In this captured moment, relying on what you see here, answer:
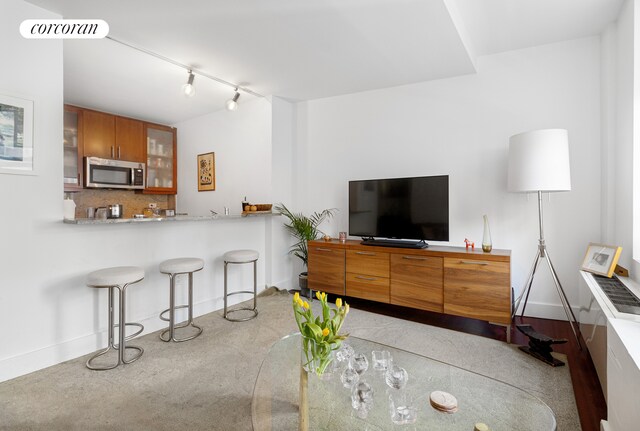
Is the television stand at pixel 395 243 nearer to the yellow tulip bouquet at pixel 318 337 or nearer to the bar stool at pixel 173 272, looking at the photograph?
the bar stool at pixel 173 272

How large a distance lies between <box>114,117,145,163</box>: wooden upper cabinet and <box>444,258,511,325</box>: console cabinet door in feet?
15.7

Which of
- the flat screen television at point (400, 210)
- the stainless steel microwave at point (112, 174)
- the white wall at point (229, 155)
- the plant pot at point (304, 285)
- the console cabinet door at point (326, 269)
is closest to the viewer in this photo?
the flat screen television at point (400, 210)

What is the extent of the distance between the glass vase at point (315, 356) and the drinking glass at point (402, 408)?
0.31m

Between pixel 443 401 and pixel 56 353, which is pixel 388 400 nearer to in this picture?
pixel 443 401

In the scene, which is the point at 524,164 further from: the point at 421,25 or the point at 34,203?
the point at 34,203

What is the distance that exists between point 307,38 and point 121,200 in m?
4.14

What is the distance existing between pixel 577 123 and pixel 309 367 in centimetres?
328

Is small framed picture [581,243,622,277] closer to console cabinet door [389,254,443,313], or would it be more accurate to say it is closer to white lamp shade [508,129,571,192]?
white lamp shade [508,129,571,192]

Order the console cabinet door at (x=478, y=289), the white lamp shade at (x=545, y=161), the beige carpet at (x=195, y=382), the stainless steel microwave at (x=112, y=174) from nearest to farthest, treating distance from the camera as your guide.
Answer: the beige carpet at (x=195, y=382) → the white lamp shade at (x=545, y=161) → the console cabinet door at (x=478, y=289) → the stainless steel microwave at (x=112, y=174)

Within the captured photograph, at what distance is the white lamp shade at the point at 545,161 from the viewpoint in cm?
248

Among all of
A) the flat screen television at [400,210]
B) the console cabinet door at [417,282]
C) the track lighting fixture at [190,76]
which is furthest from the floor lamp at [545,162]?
the track lighting fixture at [190,76]

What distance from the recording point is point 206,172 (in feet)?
16.5

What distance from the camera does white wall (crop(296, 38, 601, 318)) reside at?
2.89 m

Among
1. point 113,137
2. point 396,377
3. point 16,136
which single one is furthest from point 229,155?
point 396,377
